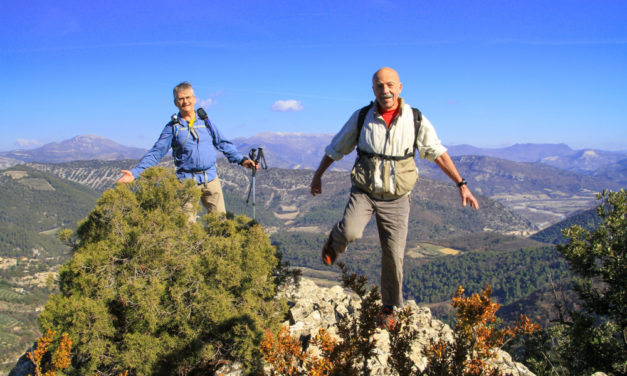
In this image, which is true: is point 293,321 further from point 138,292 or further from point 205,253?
point 138,292

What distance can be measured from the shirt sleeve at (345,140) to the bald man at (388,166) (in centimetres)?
1

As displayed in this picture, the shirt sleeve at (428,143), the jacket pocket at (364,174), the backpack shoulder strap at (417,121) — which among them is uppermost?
the backpack shoulder strap at (417,121)

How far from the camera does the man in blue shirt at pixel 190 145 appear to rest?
7.14 metres

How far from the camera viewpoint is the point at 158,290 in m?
9.16

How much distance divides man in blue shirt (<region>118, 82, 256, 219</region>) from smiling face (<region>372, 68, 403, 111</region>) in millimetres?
3791

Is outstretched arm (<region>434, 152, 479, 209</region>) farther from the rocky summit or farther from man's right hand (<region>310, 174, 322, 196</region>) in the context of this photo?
the rocky summit

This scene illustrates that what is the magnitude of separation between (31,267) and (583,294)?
683 ft

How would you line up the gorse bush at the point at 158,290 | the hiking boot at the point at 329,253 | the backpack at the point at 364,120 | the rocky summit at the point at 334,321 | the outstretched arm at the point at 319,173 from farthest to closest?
1. the gorse bush at the point at 158,290
2. the rocky summit at the point at 334,321
3. the outstretched arm at the point at 319,173
4. the backpack at the point at 364,120
5. the hiking boot at the point at 329,253

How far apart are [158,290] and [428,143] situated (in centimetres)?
760

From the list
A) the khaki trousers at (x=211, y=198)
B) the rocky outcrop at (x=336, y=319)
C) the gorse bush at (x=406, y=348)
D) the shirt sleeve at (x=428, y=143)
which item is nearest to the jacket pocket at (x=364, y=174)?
the shirt sleeve at (x=428, y=143)

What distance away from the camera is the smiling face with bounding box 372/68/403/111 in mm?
4656

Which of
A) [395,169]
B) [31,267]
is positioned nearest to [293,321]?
[395,169]

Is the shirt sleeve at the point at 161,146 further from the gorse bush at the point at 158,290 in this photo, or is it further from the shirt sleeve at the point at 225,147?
the gorse bush at the point at 158,290

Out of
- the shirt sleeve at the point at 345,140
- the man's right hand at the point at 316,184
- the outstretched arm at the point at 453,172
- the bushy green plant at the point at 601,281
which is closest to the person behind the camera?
the outstretched arm at the point at 453,172
